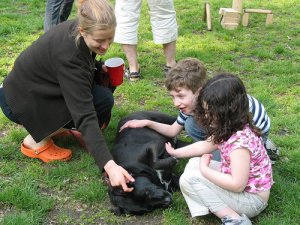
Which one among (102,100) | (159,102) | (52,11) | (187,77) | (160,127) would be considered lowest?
(159,102)

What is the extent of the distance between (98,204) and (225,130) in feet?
3.96

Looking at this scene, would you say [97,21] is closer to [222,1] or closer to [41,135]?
[41,135]

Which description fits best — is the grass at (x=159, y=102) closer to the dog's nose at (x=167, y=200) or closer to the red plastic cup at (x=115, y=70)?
the dog's nose at (x=167, y=200)

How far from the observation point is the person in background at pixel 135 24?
5.54m

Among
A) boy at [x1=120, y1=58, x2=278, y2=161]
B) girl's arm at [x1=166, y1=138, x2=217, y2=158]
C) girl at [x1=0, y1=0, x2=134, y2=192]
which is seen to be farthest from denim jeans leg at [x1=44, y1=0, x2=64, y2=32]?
girl's arm at [x1=166, y1=138, x2=217, y2=158]

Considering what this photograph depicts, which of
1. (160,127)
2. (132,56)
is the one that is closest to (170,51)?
(132,56)

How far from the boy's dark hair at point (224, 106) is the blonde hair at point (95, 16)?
0.85 metres

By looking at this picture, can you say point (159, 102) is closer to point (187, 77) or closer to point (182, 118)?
point (182, 118)

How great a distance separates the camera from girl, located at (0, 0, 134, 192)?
3.17 metres

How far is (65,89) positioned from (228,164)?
131 centimetres

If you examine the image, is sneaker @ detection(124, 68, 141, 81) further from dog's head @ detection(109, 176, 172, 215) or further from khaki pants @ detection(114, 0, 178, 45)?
dog's head @ detection(109, 176, 172, 215)

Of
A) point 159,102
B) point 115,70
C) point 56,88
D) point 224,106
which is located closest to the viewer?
point 224,106

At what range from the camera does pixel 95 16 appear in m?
3.13

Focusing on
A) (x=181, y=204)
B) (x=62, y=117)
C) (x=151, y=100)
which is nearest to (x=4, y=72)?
(x=151, y=100)
